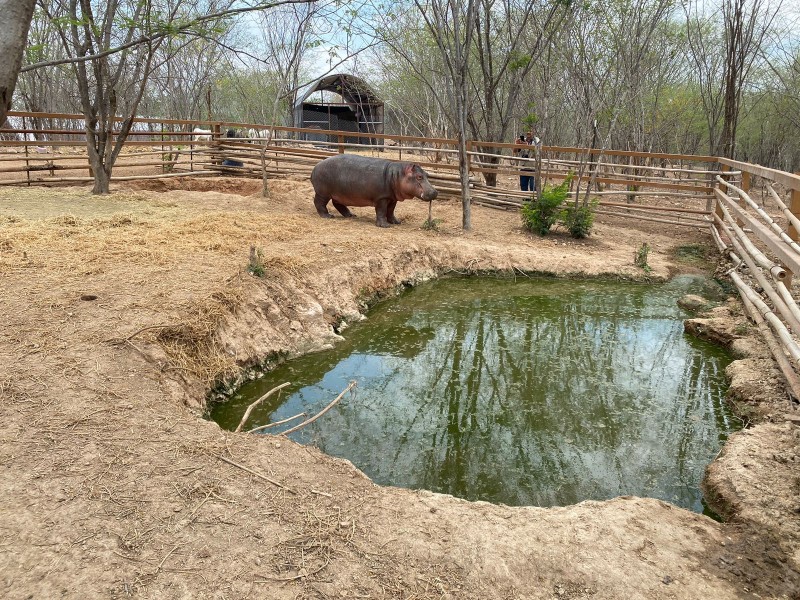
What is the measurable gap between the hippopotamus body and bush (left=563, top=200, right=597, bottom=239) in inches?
87.4

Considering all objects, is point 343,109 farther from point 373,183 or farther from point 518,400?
point 518,400

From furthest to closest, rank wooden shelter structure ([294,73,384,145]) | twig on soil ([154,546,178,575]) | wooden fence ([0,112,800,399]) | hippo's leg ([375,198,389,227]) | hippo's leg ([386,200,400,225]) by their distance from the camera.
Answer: wooden shelter structure ([294,73,384,145]) → hippo's leg ([386,200,400,225]) → hippo's leg ([375,198,389,227]) → wooden fence ([0,112,800,399]) → twig on soil ([154,546,178,575])

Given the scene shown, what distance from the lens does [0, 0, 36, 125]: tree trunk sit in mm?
1204

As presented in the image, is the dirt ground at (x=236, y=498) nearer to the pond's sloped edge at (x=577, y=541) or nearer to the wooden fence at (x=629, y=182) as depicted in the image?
the pond's sloped edge at (x=577, y=541)

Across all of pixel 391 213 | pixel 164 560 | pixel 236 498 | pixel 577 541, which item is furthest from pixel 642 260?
pixel 164 560

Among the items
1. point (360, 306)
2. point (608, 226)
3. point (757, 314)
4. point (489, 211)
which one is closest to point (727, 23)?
point (608, 226)

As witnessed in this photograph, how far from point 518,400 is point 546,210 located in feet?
17.1

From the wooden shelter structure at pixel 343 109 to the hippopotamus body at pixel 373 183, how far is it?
12710 mm

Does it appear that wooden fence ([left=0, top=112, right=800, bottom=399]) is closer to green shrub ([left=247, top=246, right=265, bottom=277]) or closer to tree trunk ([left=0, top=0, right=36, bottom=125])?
tree trunk ([left=0, top=0, right=36, bottom=125])

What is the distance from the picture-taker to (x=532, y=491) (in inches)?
Answer: 133

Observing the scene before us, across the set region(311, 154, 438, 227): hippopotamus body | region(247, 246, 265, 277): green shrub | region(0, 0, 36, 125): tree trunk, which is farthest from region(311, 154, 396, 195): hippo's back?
region(0, 0, 36, 125): tree trunk

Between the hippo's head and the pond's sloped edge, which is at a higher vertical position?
the hippo's head

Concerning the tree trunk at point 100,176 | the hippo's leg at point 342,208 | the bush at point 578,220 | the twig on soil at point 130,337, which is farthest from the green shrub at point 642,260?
the tree trunk at point 100,176

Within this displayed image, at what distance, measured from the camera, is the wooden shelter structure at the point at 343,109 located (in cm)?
2153
